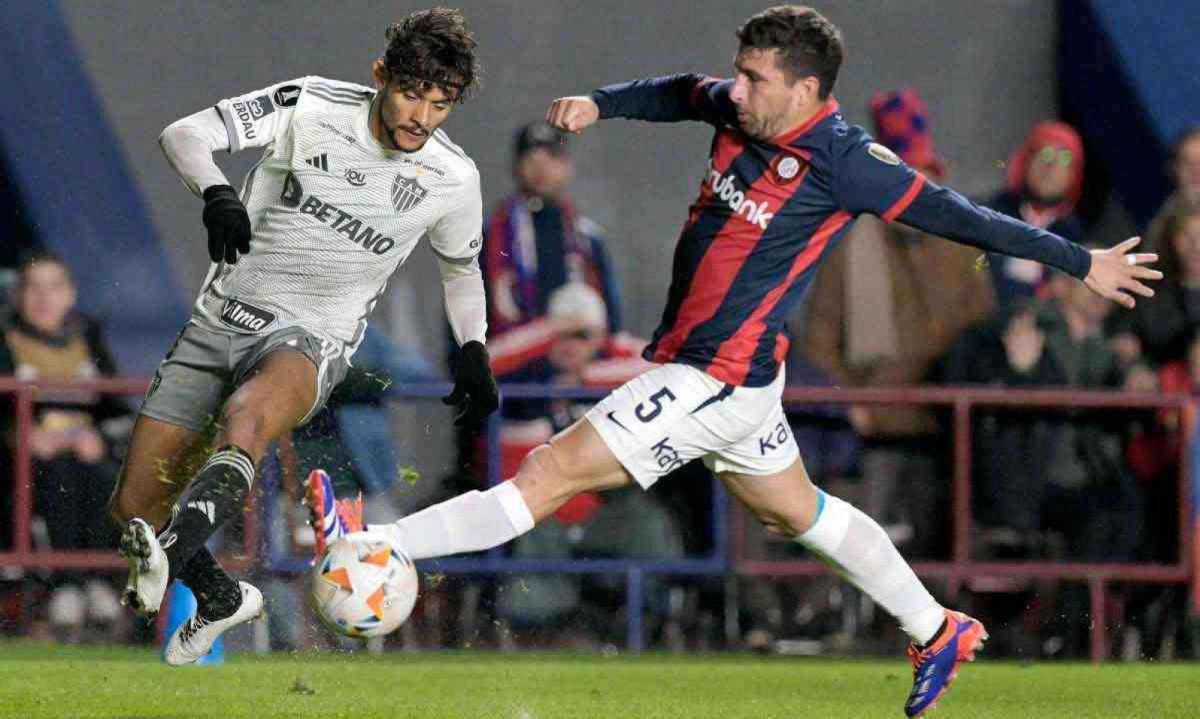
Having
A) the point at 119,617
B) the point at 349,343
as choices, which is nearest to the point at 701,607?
the point at 119,617

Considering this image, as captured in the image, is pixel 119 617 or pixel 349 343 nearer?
pixel 349 343

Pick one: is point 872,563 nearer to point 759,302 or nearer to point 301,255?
point 759,302

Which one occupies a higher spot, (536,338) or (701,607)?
(536,338)

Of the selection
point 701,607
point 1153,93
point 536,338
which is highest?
point 1153,93

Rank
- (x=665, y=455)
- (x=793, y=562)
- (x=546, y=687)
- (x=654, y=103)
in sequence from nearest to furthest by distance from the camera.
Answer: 1. (x=665, y=455)
2. (x=654, y=103)
3. (x=546, y=687)
4. (x=793, y=562)

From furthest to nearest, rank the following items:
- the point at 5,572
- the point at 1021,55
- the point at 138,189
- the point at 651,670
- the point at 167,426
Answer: the point at 1021,55, the point at 138,189, the point at 5,572, the point at 651,670, the point at 167,426

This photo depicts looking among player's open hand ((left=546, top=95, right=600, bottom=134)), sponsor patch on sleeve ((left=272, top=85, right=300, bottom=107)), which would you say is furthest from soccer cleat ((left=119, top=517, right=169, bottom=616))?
player's open hand ((left=546, top=95, right=600, bottom=134))

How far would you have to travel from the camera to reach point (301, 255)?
7.83 meters

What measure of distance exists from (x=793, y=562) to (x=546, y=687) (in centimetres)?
243

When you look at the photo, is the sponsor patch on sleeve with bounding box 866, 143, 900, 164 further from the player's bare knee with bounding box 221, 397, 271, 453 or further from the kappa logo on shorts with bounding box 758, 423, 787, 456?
the player's bare knee with bounding box 221, 397, 271, 453

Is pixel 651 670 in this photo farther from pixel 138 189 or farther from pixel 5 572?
pixel 138 189

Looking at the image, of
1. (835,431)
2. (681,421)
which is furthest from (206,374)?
(835,431)

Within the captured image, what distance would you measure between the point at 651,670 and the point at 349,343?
2.69 m

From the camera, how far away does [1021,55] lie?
13.5m
